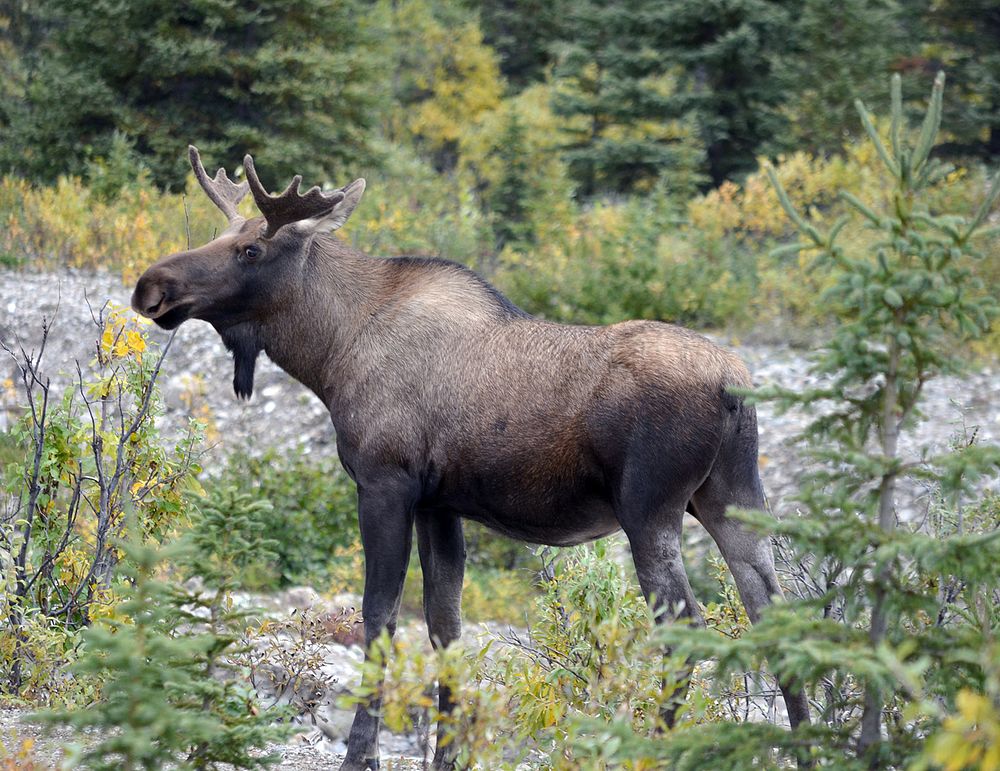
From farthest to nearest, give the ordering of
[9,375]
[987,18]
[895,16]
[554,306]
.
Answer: [895,16] < [987,18] < [554,306] < [9,375]

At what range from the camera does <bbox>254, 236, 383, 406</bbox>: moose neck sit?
19.2ft

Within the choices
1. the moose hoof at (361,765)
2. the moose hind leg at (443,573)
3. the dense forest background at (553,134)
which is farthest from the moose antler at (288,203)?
the dense forest background at (553,134)

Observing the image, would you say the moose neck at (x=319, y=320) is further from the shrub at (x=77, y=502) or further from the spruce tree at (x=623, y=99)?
the spruce tree at (x=623, y=99)

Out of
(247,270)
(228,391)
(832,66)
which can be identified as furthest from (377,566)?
(832,66)

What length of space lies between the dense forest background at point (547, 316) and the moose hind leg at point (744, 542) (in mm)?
390

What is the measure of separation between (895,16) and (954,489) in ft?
71.2

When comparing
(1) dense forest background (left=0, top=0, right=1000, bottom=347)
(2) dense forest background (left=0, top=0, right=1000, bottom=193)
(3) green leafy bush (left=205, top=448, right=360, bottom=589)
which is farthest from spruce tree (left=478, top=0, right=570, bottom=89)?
(3) green leafy bush (left=205, top=448, right=360, bottom=589)

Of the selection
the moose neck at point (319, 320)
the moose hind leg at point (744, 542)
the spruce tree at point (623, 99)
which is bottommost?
the spruce tree at point (623, 99)

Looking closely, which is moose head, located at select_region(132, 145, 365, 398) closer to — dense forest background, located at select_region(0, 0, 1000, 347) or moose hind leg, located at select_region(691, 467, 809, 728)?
moose hind leg, located at select_region(691, 467, 809, 728)

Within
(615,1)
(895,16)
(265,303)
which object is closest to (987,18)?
(895,16)

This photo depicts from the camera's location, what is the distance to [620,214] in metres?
16.4

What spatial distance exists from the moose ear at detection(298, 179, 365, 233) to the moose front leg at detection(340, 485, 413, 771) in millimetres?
1389

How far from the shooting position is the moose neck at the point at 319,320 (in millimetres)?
5852

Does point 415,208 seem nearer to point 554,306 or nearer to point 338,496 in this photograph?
point 554,306
